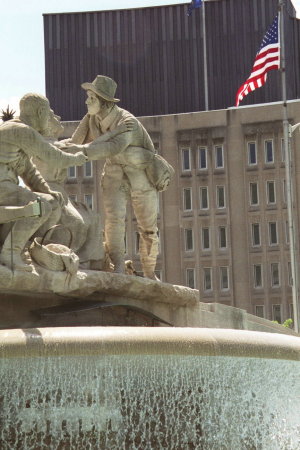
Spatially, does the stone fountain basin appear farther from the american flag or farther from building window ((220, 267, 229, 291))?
building window ((220, 267, 229, 291))

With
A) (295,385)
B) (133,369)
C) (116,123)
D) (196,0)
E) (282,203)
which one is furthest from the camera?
(282,203)

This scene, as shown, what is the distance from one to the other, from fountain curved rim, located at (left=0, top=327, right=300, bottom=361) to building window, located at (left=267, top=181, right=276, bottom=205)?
64204 millimetres

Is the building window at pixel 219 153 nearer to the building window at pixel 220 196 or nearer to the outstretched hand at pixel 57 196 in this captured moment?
the building window at pixel 220 196

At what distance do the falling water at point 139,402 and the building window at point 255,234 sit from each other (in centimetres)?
6280

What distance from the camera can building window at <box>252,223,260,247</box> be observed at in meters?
76.9

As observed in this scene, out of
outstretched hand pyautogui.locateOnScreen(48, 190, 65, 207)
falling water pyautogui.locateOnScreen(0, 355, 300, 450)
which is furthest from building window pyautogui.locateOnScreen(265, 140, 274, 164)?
falling water pyautogui.locateOnScreen(0, 355, 300, 450)

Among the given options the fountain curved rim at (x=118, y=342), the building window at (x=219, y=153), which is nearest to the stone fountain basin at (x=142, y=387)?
the fountain curved rim at (x=118, y=342)

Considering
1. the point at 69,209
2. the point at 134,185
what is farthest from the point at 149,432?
the point at 134,185

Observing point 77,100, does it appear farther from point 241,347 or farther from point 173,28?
point 241,347

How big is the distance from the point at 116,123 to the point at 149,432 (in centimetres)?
499

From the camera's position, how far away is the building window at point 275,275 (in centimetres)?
7562

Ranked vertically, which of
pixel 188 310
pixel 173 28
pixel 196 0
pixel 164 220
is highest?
pixel 173 28

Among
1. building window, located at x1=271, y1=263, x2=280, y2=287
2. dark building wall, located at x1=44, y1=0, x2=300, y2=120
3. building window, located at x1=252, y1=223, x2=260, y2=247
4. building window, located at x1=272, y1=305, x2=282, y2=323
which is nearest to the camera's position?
building window, located at x1=272, y1=305, x2=282, y2=323

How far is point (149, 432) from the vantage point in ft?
44.4
